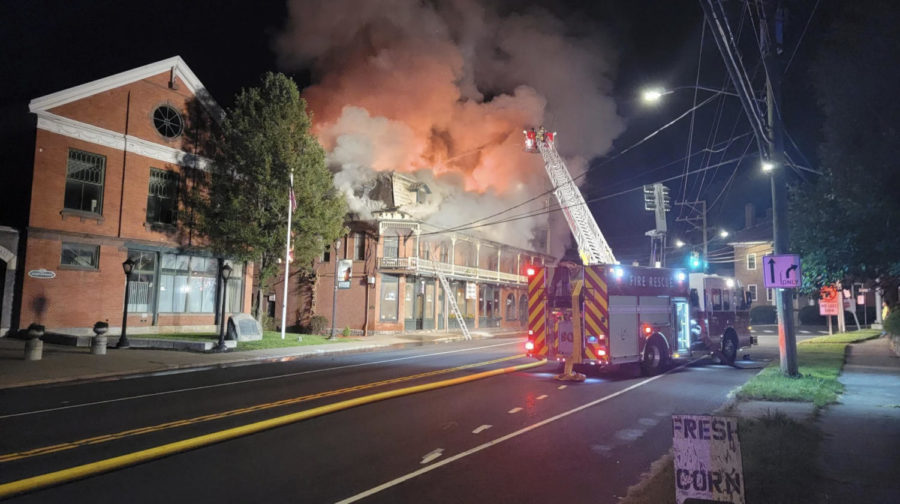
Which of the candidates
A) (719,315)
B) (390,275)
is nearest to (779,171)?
(719,315)

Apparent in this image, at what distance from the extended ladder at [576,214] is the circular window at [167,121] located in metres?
18.0

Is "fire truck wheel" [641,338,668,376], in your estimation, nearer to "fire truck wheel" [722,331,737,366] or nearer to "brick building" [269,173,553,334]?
→ "fire truck wheel" [722,331,737,366]

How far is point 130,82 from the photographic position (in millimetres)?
23500

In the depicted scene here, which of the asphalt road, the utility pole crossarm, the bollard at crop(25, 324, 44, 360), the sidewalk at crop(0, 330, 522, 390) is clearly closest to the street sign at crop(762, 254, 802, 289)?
the asphalt road

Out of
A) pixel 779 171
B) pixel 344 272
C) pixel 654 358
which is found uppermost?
pixel 779 171

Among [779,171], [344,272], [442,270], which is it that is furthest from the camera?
[442,270]

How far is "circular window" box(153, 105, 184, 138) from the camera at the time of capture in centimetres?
2472

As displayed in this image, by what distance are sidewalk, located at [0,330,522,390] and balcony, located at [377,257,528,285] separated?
379 inches

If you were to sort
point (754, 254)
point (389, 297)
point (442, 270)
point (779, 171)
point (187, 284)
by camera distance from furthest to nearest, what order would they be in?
point (754, 254) → point (442, 270) → point (389, 297) → point (187, 284) → point (779, 171)

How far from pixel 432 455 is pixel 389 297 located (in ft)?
85.9

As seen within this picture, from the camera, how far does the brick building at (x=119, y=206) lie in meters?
20.7

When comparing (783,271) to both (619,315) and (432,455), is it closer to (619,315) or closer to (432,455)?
(619,315)

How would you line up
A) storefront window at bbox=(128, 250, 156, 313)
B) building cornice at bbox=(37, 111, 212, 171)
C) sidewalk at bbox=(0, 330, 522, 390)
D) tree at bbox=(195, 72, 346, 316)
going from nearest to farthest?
sidewalk at bbox=(0, 330, 522, 390)
building cornice at bbox=(37, 111, 212, 171)
storefront window at bbox=(128, 250, 156, 313)
tree at bbox=(195, 72, 346, 316)

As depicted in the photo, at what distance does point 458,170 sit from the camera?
36500 millimetres
